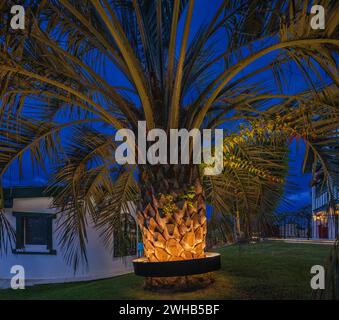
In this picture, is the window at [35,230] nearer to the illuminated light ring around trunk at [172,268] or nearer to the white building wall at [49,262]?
the white building wall at [49,262]

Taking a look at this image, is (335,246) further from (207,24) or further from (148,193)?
(207,24)

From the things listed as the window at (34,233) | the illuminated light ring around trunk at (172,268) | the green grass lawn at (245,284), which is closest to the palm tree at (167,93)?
the illuminated light ring around trunk at (172,268)

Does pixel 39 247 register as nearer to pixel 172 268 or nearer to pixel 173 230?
pixel 173 230

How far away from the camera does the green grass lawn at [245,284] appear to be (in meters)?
6.28

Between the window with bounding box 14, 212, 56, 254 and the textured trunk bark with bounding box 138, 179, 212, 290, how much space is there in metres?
8.56

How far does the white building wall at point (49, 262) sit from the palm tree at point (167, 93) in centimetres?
658

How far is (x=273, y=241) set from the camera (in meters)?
16.1

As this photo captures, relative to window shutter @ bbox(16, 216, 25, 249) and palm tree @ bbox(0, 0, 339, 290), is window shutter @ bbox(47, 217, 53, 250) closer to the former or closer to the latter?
window shutter @ bbox(16, 216, 25, 249)

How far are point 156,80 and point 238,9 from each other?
1.35 meters

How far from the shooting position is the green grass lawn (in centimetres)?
628
